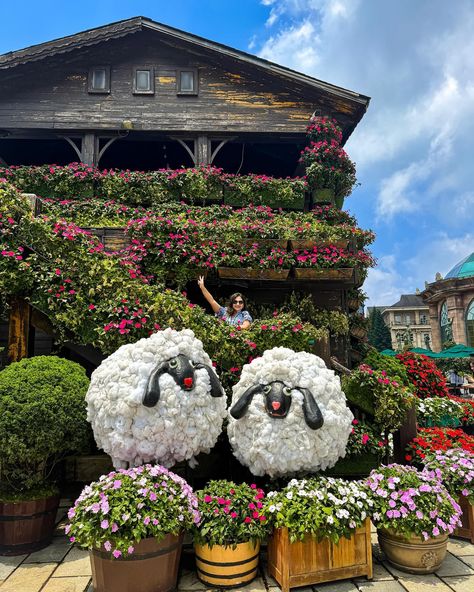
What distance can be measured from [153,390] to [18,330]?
2.88 m

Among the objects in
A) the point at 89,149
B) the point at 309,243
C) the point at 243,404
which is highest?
the point at 89,149

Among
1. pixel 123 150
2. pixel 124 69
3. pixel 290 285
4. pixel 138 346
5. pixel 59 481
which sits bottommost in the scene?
pixel 59 481

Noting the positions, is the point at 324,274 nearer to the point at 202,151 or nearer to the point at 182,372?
the point at 182,372

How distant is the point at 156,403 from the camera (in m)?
3.43

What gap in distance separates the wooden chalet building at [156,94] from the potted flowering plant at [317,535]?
386 inches

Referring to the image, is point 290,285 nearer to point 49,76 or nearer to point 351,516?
point 351,516

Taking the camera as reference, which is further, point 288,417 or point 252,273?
point 252,273

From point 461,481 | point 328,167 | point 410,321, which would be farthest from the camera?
point 410,321

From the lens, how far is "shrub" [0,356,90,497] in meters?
3.73

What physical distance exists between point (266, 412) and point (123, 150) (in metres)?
12.7

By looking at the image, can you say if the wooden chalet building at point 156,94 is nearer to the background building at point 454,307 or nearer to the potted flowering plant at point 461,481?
the potted flowering plant at point 461,481

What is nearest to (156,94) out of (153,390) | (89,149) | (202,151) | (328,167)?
(202,151)

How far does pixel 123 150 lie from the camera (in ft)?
46.2

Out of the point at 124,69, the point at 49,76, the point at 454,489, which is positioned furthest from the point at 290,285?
the point at 49,76
